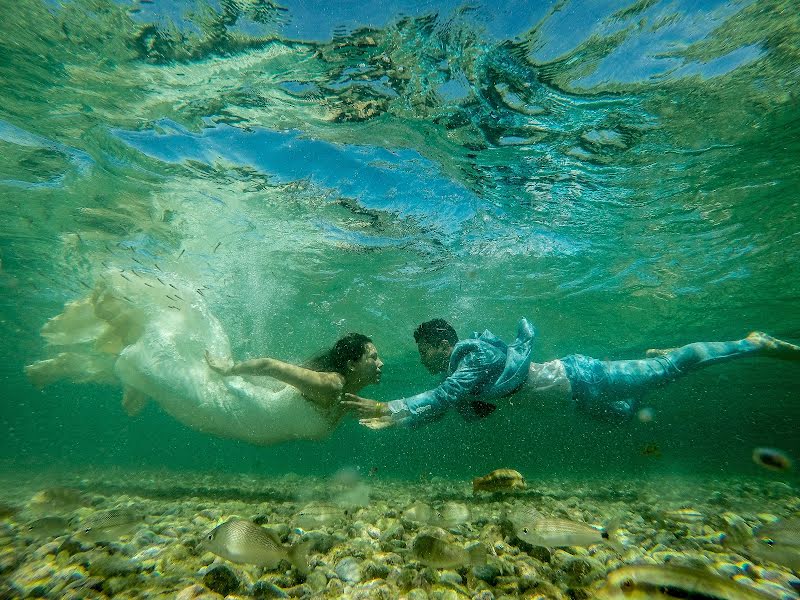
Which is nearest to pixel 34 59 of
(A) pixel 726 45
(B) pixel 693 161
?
(A) pixel 726 45

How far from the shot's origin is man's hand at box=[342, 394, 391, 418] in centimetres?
571

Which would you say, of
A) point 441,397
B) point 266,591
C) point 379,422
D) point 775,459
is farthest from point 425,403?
point 775,459

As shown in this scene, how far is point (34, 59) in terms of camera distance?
6.96 metres

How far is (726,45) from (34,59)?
13339mm

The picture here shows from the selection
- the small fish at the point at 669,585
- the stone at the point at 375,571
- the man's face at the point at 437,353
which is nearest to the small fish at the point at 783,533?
the small fish at the point at 669,585

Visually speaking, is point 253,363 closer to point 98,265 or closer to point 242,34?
point 242,34

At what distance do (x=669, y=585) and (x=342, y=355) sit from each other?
5946 mm

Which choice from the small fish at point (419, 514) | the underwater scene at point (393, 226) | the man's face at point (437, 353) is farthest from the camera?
the man's face at point (437, 353)

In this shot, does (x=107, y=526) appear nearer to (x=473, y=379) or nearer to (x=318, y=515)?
(x=318, y=515)

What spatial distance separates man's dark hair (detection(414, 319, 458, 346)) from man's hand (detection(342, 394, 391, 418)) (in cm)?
241

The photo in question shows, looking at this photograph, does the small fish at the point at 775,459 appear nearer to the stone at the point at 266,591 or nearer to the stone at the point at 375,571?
the stone at the point at 375,571

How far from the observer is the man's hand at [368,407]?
18.7 feet

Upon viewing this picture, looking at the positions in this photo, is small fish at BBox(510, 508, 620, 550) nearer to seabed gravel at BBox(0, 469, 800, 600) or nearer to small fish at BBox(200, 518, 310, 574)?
seabed gravel at BBox(0, 469, 800, 600)

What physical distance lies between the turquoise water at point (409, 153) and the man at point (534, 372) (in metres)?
0.98
